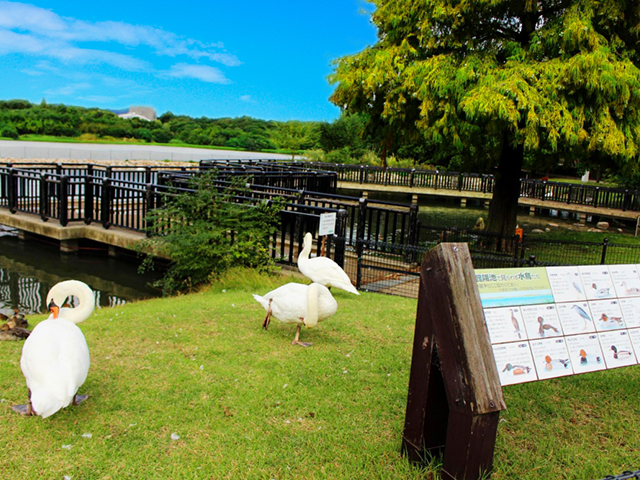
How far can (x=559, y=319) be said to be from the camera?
373cm

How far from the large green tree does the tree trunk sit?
0.04 meters

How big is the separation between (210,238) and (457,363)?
23.4 feet

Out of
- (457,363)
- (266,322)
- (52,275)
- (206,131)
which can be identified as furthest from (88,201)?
(206,131)

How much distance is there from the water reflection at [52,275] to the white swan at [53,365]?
618cm

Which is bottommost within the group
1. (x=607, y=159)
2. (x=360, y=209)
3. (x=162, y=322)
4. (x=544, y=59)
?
(x=162, y=322)

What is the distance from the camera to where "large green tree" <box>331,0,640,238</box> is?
11984 millimetres

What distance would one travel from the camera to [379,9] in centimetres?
1555

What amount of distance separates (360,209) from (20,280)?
7.50m

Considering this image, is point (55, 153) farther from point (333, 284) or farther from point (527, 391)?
point (527, 391)

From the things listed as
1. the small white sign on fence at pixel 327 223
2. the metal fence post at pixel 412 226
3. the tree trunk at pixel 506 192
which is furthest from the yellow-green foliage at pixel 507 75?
the small white sign on fence at pixel 327 223

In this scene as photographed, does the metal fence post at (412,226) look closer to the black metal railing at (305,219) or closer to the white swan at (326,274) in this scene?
Answer: the black metal railing at (305,219)

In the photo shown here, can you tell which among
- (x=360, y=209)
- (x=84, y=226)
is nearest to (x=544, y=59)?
(x=360, y=209)

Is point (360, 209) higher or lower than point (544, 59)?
lower

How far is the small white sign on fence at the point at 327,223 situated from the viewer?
30.8 feet
